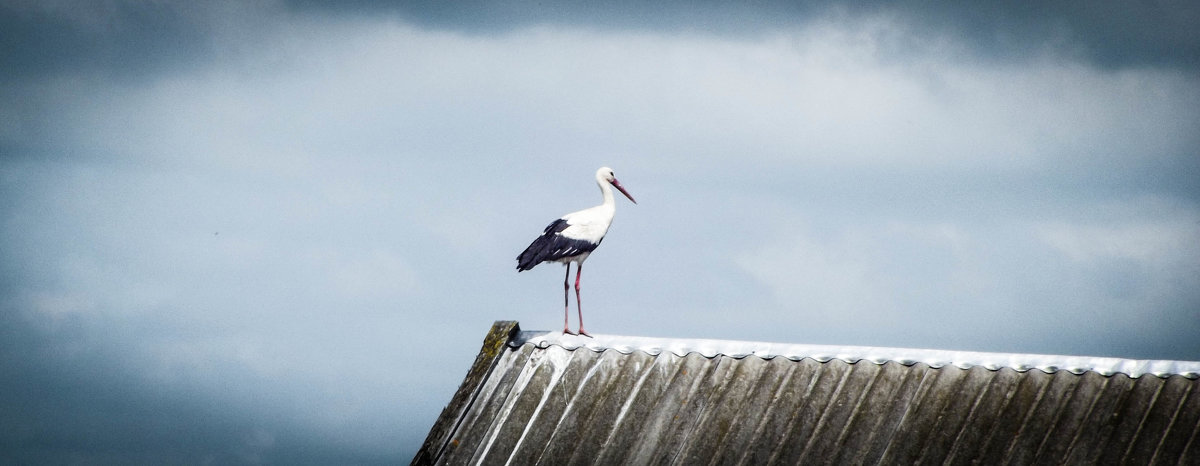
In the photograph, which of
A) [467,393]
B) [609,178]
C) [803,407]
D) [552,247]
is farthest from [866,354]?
[609,178]

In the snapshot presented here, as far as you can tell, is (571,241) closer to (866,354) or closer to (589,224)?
(589,224)

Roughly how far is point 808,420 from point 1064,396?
1.95 meters

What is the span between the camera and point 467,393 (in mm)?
9367

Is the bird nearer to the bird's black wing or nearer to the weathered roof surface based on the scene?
the bird's black wing

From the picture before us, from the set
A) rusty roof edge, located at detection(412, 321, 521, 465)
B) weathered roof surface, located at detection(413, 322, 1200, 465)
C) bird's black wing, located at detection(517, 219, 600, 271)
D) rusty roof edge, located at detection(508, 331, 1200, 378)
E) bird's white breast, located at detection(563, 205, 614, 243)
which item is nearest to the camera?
weathered roof surface, located at detection(413, 322, 1200, 465)

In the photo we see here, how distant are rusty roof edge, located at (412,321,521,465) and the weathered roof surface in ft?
0.04

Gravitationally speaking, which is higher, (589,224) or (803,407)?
(589,224)

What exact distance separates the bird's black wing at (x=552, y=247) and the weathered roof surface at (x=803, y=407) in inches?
129

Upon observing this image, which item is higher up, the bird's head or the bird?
the bird's head

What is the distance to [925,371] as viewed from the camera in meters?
8.35

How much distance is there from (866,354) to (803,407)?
81 cm

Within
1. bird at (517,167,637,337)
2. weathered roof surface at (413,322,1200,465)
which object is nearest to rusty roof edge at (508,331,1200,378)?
weathered roof surface at (413,322,1200,465)

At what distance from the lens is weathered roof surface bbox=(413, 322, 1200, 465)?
753 cm

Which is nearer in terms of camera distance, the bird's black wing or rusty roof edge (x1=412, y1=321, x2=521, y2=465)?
rusty roof edge (x1=412, y1=321, x2=521, y2=465)
